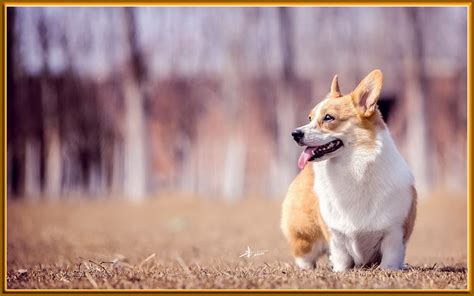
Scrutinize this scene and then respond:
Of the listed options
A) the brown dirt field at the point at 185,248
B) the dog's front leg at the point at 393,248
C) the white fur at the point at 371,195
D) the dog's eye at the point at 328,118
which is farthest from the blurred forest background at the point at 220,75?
the dog's front leg at the point at 393,248

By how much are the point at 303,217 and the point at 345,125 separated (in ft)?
3.18

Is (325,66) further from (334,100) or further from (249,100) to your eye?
(334,100)

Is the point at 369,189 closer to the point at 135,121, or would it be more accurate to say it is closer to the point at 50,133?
the point at 135,121

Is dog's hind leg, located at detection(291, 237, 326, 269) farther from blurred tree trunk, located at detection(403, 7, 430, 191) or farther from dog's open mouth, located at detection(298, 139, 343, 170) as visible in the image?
blurred tree trunk, located at detection(403, 7, 430, 191)

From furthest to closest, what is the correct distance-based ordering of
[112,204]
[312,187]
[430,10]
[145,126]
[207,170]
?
[207,170] < [145,126] < [112,204] < [430,10] < [312,187]

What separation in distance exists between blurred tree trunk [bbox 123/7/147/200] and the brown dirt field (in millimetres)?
764

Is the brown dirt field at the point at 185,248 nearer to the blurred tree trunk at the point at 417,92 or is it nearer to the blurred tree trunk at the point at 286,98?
the blurred tree trunk at the point at 286,98

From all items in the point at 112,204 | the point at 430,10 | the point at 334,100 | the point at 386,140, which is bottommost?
the point at 112,204

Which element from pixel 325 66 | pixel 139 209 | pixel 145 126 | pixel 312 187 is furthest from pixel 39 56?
pixel 312 187

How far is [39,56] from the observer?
14227 millimetres

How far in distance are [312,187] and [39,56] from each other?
10.5 metres

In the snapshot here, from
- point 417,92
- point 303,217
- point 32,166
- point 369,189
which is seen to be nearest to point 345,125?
point 369,189

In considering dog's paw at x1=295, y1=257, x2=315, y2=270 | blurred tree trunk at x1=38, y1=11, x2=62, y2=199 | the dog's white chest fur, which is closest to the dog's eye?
the dog's white chest fur

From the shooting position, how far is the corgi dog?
15.4ft
